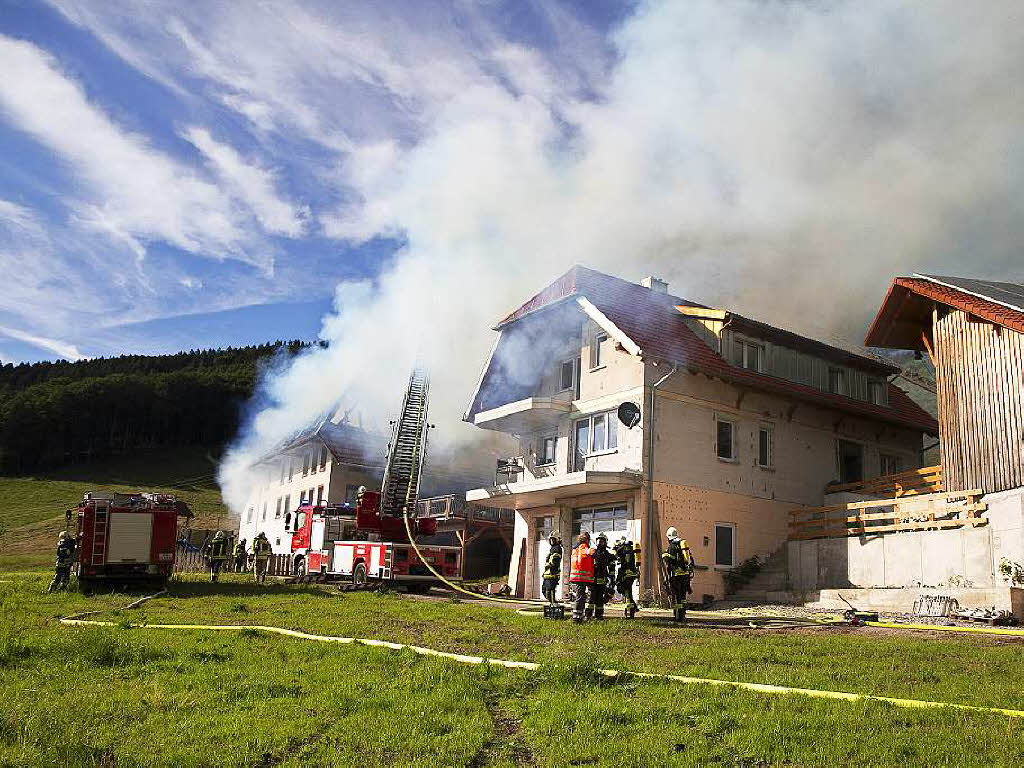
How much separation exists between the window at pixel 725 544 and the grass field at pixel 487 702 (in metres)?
11.1

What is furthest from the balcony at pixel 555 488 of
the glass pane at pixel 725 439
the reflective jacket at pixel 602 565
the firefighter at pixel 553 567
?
the reflective jacket at pixel 602 565

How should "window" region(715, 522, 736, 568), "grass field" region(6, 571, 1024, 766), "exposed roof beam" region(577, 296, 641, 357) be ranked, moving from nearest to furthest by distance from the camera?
"grass field" region(6, 571, 1024, 766) < "exposed roof beam" region(577, 296, 641, 357) < "window" region(715, 522, 736, 568)

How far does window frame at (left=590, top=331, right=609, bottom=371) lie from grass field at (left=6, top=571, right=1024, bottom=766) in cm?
1328

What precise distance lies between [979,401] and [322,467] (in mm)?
32996

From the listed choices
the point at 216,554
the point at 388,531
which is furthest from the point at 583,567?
the point at 216,554

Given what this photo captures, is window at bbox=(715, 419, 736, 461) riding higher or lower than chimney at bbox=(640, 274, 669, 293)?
lower

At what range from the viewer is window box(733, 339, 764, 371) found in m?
24.0

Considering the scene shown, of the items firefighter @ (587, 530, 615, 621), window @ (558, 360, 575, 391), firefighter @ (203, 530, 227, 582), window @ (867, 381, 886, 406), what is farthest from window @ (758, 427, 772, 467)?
firefighter @ (203, 530, 227, 582)

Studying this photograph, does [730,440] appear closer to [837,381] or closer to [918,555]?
[837,381]

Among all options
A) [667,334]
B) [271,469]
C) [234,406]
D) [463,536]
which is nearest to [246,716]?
[667,334]

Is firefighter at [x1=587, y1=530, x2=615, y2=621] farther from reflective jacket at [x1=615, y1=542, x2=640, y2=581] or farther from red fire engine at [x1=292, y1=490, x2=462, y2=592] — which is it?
red fire engine at [x1=292, y1=490, x2=462, y2=592]

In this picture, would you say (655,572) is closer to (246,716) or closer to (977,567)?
(977,567)

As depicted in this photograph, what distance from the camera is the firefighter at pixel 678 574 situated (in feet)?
47.6

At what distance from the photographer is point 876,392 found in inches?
1072
